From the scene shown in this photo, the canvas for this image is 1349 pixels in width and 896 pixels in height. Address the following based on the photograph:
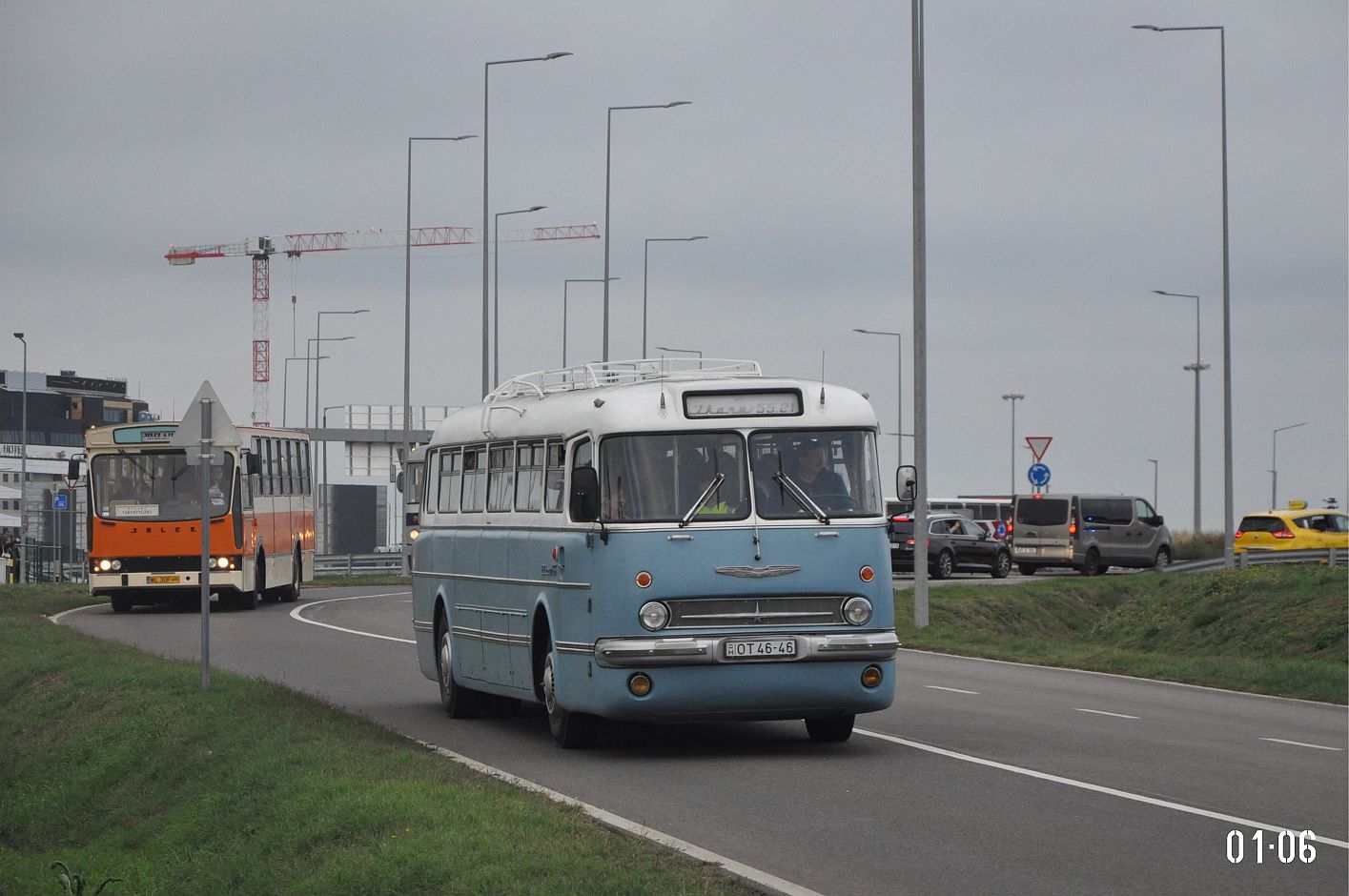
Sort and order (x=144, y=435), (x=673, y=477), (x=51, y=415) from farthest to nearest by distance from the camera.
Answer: (x=51, y=415) < (x=144, y=435) < (x=673, y=477)

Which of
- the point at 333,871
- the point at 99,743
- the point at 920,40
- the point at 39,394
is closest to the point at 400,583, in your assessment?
the point at 920,40

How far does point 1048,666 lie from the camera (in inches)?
1053

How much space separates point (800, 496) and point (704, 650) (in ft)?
4.49

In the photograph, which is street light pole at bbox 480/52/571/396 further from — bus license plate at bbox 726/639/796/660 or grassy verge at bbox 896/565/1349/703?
bus license plate at bbox 726/639/796/660

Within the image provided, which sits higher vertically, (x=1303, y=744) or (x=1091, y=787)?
(x=1091, y=787)

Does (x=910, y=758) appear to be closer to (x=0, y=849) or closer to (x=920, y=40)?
(x=0, y=849)

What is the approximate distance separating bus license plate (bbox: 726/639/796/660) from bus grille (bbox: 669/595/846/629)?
0.43ft

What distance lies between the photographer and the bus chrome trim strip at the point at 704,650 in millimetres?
14109

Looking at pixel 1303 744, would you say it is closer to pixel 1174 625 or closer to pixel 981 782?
pixel 981 782

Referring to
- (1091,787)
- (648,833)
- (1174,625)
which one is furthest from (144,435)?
(648,833)

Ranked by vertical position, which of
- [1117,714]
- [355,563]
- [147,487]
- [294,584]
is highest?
[147,487]

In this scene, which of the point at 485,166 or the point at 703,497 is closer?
the point at 703,497
